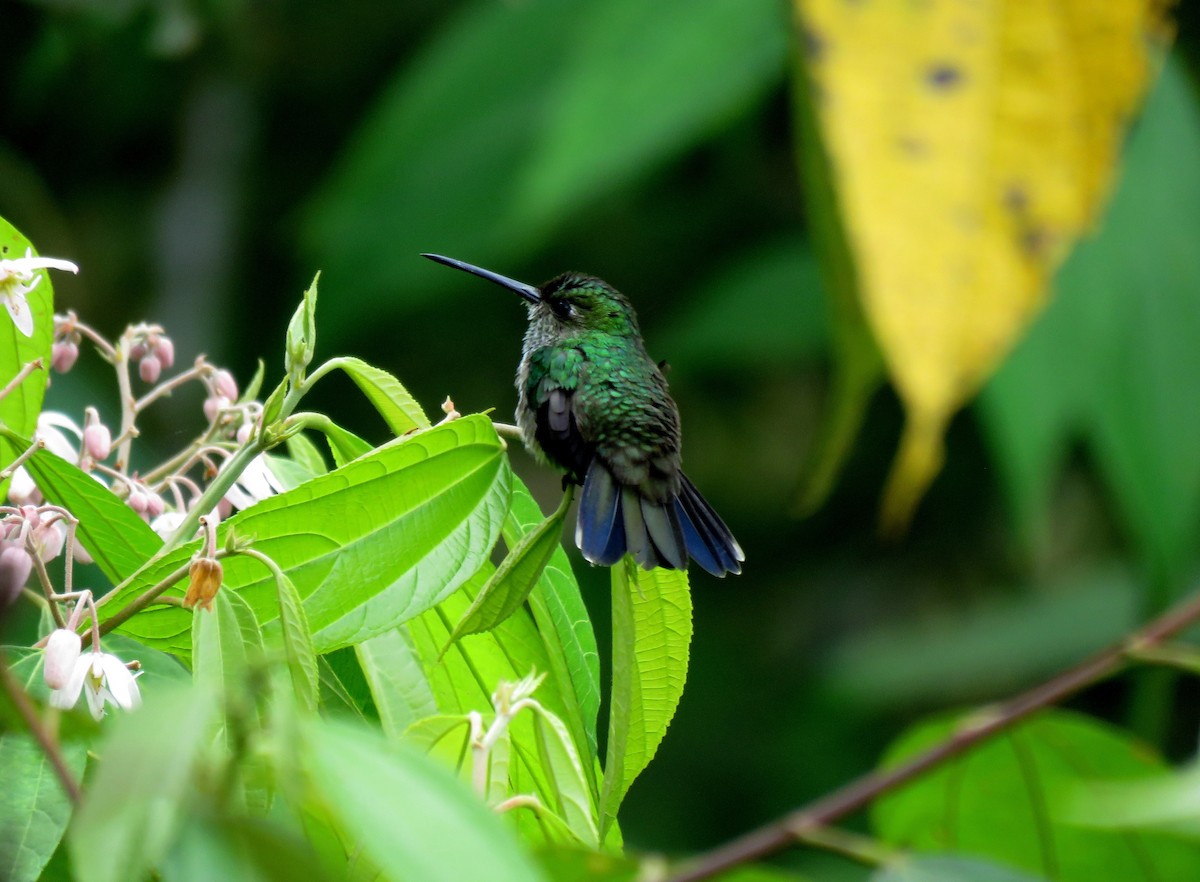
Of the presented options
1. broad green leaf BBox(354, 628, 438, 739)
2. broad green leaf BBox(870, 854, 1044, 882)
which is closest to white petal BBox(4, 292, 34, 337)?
broad green leaf BBox(354, 628, 438, 739)

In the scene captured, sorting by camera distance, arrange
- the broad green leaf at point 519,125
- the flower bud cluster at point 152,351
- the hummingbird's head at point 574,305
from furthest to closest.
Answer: the broad green leaf at point 519,125 < the hummingbird's head at point 574,305 < the flower bud cluster at point 152,351

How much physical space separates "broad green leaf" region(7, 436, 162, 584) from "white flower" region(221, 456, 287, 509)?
143 mm

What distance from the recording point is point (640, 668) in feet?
3.00

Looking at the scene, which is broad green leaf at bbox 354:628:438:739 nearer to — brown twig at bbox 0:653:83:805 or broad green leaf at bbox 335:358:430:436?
broad green leaf at bbox 335:358:430:436

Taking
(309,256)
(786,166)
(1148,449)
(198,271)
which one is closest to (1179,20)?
(786,166)

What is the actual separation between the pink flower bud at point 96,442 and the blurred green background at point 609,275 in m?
1.61

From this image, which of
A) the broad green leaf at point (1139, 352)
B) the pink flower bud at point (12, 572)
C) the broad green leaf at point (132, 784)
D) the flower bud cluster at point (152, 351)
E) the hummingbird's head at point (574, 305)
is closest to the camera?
the broad green leaf at point (132, 784)

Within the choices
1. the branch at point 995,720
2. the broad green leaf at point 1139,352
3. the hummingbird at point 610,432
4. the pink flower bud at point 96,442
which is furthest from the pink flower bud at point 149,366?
the broad green leaf at point 1139,352

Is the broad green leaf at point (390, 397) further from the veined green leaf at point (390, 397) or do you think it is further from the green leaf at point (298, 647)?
the green leaf at point (298, 647)

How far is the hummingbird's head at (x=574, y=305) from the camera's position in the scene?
1.54 meters

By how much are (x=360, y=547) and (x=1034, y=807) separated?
66cm

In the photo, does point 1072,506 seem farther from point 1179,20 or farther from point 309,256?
point 309,256

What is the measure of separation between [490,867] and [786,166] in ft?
14.3

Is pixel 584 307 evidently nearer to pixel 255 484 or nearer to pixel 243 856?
pixel 255 484
